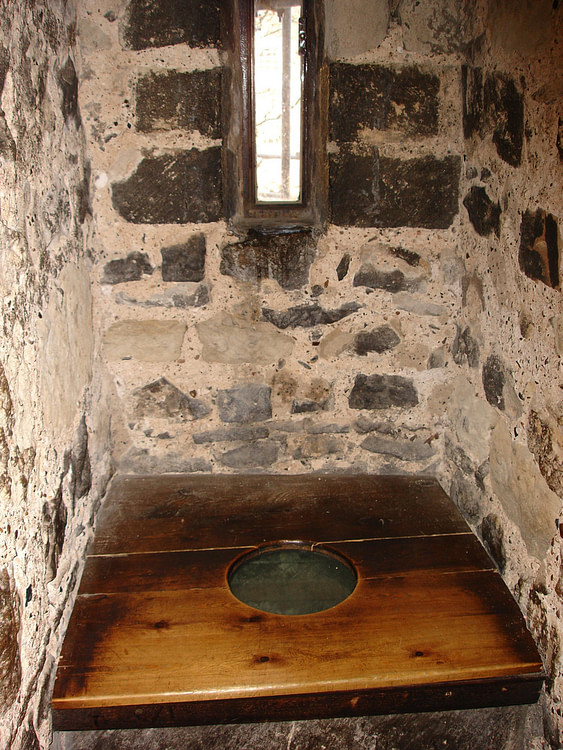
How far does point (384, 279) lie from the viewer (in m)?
1.90

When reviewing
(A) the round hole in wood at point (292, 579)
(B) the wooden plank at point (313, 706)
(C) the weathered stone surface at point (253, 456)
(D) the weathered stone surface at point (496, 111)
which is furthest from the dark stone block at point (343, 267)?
(B) the wooden plank at point (313, 706)

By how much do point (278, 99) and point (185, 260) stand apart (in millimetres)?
584

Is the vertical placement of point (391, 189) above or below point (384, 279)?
above

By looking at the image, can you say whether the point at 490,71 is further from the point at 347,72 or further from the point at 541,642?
the point at 541,642

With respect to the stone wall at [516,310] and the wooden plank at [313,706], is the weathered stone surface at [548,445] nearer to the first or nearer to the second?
the stone wall at [516,310]

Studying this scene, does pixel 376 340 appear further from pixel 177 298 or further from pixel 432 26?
pixel 432 26

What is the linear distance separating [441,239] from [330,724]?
1357 mm

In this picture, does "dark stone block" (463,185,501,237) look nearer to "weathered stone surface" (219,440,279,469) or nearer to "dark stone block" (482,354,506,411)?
"dark stone block" (482,354,506,411)

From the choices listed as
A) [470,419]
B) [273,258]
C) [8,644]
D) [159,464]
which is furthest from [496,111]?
[8,644]

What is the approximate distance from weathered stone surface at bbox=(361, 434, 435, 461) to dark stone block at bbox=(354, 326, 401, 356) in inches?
11.7

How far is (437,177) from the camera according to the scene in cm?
183

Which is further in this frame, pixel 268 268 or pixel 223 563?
pixel 268 268

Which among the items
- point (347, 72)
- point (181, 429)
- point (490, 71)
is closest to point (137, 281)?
point (181, 429)

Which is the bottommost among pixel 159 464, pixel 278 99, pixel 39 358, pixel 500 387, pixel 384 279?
pixel 159 464
